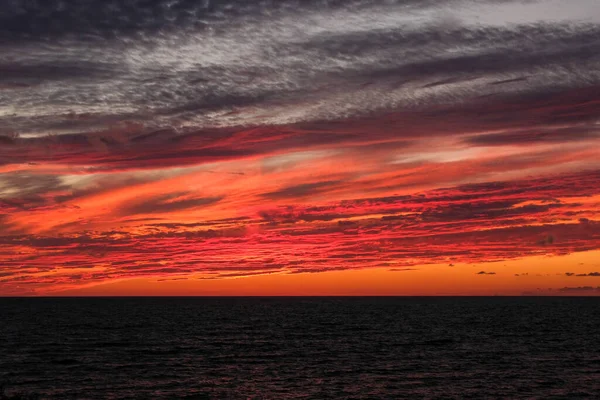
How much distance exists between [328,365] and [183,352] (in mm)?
22640

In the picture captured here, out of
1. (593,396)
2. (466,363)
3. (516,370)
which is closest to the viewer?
(593,396)

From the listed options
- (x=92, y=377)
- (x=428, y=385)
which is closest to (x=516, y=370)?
(x=428, y=385)

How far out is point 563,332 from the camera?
11519 centimetres

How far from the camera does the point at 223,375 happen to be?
63.5 m

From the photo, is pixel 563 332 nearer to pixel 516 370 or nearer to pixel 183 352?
pixel 516 370

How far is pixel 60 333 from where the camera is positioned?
374 feet

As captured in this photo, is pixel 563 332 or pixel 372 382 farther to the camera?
→ pixel 563 332

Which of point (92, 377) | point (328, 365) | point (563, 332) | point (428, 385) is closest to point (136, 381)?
point (92, 377)

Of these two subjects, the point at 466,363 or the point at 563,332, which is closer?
the point at 466,363

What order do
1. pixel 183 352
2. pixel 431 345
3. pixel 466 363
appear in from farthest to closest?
pixel 431 345
pixel 183 352
pixel 466 363

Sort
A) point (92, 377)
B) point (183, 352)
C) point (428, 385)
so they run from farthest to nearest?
1. point (183, 352)
2. point (92, 377)
3. point (428, 385)

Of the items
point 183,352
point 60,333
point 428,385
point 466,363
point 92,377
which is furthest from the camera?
point 60,333

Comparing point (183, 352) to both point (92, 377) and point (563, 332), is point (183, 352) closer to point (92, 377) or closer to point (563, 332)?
point (92, 377)

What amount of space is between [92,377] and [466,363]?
38.4 meters
